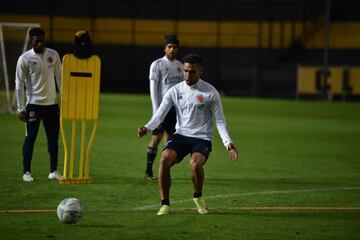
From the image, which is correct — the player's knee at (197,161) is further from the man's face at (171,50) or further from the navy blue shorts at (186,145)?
the man's face at (171,50)

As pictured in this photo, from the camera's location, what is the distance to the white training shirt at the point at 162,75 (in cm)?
1356

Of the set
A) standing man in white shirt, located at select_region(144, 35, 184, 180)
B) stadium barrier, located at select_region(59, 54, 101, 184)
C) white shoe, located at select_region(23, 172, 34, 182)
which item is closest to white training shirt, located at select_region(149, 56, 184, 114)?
standing man in white shirt, located at select_region(144, 35, 184, 180)

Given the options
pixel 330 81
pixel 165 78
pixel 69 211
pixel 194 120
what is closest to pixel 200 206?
pixel 194 120

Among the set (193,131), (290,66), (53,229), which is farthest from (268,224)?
(290,66)

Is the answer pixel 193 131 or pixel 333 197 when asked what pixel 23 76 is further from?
pixel 333 197

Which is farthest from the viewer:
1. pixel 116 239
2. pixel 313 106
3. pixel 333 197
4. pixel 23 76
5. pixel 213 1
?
pixel 213 1

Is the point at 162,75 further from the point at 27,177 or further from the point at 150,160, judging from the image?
the point at 27,177

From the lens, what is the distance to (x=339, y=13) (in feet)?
157

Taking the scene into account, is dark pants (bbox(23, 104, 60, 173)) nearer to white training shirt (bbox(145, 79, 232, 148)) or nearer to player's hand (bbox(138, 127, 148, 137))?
white training shirt (bbox(145, 79, 232, 148))

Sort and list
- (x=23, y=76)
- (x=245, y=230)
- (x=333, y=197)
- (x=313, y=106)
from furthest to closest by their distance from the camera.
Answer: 1. (x=313, y=106)
2. (x=23, y=76)
3. (x=333, y=197)
4. (x=245, y=230)

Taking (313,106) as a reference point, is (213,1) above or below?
above

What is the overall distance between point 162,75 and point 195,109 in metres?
3.32

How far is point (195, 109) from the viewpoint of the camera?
10.4 metres

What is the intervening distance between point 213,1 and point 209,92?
39.3 m
